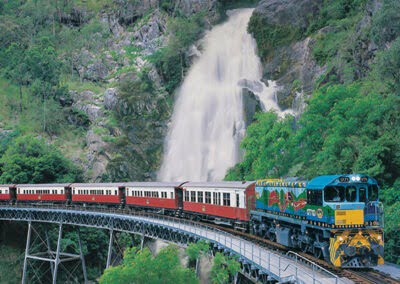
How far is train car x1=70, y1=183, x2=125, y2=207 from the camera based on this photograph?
49.3m

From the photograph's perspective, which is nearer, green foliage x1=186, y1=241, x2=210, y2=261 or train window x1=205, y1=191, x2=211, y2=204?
green foliage x1=186, y1=241, x2=210, y2=261

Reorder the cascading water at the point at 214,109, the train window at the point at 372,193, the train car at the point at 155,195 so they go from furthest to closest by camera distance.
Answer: the cascading water at the point at 214,109 → the train car at the point at 155,195 → the train window at the point at 372,193

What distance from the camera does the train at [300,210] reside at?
20859 millimetres

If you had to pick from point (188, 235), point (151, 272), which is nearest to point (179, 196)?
point (188, 235)

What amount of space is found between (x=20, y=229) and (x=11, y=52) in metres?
50.5

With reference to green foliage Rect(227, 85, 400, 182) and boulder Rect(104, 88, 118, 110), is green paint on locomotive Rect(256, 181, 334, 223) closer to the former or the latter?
green foliage Rect(227, 85, 400, 182)

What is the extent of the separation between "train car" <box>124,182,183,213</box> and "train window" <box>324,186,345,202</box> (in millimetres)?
20497

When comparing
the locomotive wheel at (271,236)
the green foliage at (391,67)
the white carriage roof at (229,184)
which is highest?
the green foliage at (391,67)

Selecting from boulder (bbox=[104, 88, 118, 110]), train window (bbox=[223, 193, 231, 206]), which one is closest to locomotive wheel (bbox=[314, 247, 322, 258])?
train window (bbox=[223, 193, 231, 206])

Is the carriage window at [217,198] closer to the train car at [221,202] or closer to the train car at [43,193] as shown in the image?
the train car at [221,202]

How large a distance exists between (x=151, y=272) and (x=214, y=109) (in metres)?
57.3

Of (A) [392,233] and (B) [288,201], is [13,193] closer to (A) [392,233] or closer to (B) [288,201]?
(B) [288,201]

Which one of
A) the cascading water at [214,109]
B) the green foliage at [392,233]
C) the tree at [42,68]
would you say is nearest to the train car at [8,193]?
the cascading water at [214,109]

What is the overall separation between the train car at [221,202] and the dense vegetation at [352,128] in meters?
7.65
